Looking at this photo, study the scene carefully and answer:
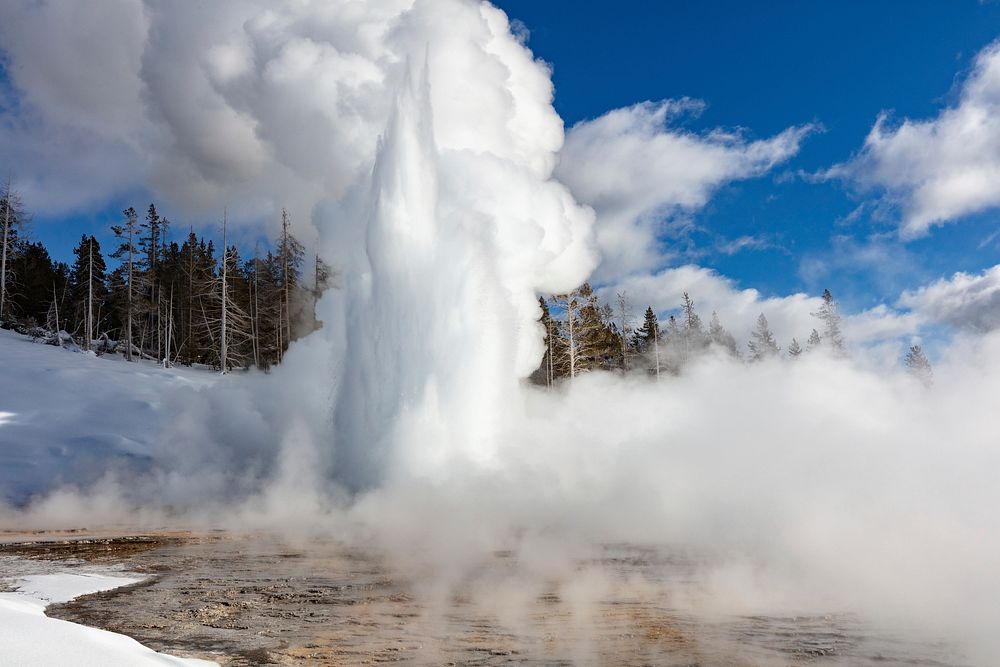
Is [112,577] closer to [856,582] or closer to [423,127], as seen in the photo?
[856,582]

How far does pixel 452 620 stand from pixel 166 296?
52182 mm

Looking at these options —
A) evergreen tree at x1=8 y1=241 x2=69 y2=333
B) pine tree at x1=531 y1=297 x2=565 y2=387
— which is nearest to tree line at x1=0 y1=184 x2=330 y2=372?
evergreen tree at x1=8 y1=241 x2=69 y2=333

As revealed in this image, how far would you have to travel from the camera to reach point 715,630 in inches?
223

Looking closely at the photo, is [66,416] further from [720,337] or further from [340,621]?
[720,337]

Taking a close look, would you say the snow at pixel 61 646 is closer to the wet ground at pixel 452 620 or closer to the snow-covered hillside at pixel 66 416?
the wet ground at pixel 452 620

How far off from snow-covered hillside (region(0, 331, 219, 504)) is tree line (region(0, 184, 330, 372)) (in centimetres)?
1095

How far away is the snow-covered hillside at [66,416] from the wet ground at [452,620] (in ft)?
36.7

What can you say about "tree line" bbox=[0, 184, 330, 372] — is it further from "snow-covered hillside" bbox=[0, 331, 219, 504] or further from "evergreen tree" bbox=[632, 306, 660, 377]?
"evergreen tree" bbox=[632, 306, 660, 377]

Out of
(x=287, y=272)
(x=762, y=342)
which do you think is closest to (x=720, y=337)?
(x=762, y=342)

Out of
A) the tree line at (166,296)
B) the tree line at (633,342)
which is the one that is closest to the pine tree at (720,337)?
the tree line at (633,342)

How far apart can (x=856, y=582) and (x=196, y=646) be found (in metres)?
6.72

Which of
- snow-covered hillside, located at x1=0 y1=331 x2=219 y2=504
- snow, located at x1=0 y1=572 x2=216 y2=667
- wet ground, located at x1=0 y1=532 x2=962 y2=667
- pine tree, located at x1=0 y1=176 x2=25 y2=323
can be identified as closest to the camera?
snow, located at x1=0 y1=572 x2=216 y2=667

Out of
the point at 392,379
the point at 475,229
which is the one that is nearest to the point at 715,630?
the point at 392,379

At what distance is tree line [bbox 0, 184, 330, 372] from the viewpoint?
42.1 metres
